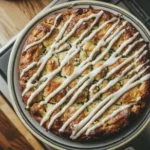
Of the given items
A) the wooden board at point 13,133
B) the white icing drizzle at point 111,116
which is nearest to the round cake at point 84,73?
the white icing drizzle at point 111,116

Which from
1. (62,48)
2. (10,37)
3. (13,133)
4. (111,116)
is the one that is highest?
(10,37)

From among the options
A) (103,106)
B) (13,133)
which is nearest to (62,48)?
(103,106)

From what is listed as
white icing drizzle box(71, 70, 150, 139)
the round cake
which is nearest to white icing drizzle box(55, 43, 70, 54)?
the round cake

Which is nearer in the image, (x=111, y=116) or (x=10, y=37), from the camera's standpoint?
(x=111, y=116)

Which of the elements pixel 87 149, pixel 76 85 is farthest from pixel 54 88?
pixel 87 149

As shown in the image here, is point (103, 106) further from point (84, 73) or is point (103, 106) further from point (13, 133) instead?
point (13, 133)

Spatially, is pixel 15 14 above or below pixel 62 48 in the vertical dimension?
above
